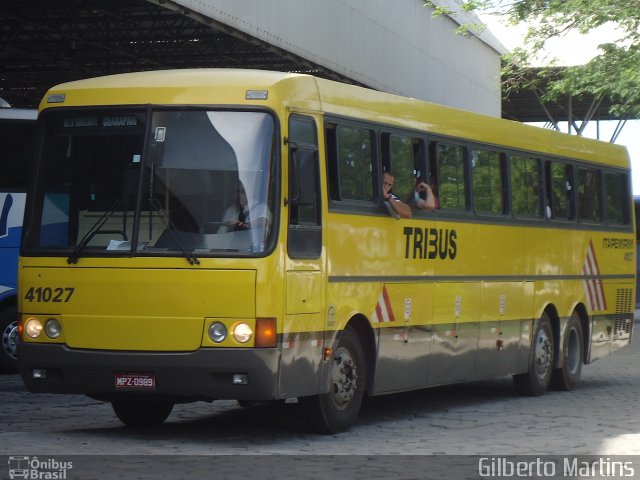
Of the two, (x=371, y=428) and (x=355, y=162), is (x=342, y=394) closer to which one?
(x=371, y=428)

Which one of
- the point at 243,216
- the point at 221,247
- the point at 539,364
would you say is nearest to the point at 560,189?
the point at 539,364

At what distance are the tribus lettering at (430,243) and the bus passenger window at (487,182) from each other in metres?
0.84

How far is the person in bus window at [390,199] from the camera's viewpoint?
44.5 ft

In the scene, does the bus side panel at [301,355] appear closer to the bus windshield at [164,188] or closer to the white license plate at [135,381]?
the bus windshield at [164,188]

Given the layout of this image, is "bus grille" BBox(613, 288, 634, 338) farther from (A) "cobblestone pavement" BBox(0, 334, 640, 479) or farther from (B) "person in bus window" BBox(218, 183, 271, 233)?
(B) "person in bus window" BBox(218, 183, 271, 233)

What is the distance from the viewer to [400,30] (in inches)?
1494

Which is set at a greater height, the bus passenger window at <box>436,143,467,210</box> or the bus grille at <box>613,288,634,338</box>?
the bus passenger window at <box>436,143,467,210</box>

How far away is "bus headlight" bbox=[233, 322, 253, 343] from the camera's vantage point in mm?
11282

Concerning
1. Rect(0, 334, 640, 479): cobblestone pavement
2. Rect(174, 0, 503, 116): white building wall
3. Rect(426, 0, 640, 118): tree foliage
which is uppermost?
Rect(174, 0, 503, 116): white building wall

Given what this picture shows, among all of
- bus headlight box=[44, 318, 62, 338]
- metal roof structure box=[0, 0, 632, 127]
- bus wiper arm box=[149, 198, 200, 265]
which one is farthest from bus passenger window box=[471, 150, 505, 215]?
metal roof structure box=[0, 0, 632, 127]

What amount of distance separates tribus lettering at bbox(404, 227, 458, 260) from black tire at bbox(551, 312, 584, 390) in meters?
3.62

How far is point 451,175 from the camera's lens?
49.8 ft

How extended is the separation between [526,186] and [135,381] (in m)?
7.14

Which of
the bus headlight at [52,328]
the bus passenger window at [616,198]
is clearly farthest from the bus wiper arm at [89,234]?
the bus passenger window at [616,198]
